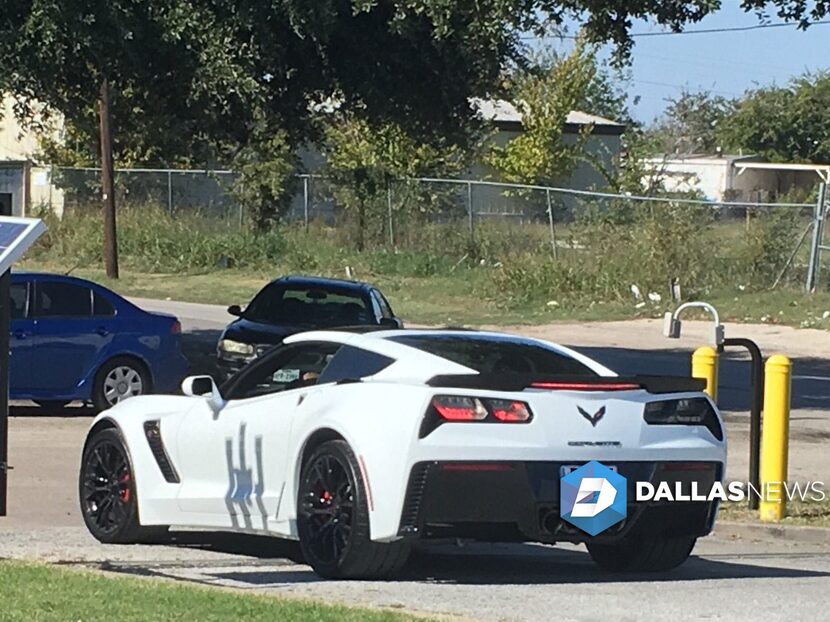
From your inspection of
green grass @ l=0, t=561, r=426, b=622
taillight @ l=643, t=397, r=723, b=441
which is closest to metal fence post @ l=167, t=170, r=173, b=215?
taillight @ l=643, t=397, r=723, b=441

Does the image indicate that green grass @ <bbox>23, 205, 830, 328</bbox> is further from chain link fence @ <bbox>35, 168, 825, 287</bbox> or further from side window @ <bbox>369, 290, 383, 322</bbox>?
side window @ <bbox>369, 290, 383, 322</bbox>

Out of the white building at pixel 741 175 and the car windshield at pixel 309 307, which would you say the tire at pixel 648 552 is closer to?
the car windshield at pixel 309 307

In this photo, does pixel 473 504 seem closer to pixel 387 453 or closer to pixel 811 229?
pixel 387 453

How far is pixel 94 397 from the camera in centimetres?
1759

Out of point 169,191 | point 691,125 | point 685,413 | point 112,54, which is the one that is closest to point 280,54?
point 112,54

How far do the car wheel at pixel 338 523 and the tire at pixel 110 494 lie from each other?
163 cm

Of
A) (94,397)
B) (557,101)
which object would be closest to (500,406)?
(94,397)

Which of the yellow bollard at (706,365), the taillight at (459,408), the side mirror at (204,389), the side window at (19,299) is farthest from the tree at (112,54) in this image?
the taillight at (459,408)

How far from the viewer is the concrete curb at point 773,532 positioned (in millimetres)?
11461

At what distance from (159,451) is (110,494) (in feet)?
1.53

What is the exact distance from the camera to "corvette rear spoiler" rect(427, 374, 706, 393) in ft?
27.8

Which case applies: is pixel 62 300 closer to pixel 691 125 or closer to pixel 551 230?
pixel 551 230

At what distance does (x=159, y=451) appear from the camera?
10.1m

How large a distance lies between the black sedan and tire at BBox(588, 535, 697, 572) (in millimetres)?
9887
